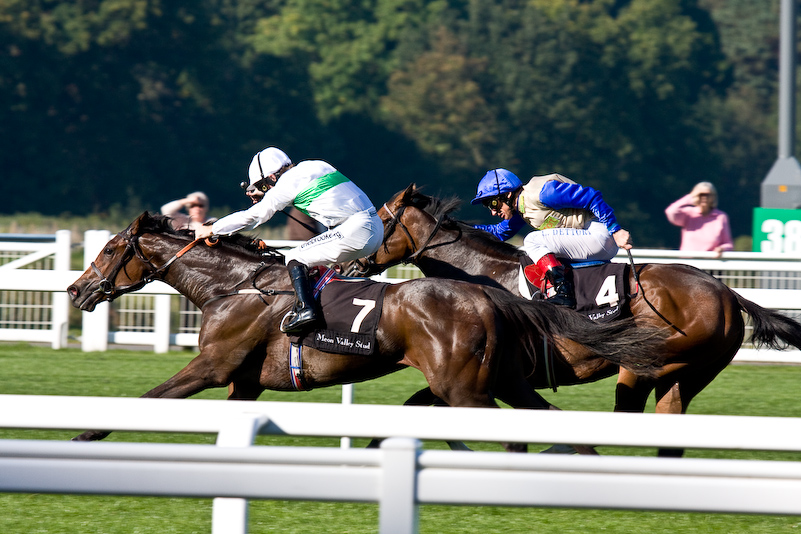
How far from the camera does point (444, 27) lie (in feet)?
163

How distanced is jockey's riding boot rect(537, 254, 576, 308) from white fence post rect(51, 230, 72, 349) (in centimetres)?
478

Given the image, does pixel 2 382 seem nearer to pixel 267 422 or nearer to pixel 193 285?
pixel 193 285

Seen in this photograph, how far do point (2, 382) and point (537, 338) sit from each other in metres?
3.97

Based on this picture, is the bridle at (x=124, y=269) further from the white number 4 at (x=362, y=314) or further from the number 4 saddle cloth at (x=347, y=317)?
the white number 4 at (x=362, y=314)

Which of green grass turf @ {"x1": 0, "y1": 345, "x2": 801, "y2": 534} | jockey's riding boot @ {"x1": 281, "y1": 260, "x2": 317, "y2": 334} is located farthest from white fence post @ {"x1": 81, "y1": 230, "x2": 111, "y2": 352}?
jockey's riding boot @ {"x1": 281, "y1": 260, "x2": 317, "y2": 334}

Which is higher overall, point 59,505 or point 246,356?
point 246,356

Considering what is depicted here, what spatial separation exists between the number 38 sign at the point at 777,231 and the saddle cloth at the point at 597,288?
18.0 feet

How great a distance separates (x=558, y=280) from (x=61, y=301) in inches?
198

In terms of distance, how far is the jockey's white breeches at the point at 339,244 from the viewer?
15.1ft

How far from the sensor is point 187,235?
4930 millimetres

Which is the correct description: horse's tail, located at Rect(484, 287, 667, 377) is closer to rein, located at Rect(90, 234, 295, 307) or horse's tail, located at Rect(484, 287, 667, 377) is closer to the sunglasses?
the sunglasses

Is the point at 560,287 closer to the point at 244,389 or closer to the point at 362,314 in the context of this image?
the point at 362,314

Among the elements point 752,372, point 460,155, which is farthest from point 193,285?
point 460,155

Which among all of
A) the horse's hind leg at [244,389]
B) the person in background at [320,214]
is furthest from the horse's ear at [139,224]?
→ the horse's hind leg at [244,389]
